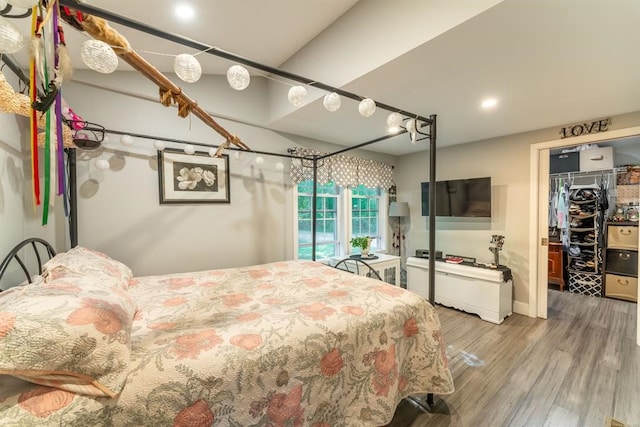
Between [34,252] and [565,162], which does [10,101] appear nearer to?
[34,252]

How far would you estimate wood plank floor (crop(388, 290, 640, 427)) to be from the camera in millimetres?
1671

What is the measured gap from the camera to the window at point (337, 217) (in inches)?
144

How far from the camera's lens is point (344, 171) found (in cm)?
385

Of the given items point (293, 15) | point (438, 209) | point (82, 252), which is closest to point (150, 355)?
point (82, 252)

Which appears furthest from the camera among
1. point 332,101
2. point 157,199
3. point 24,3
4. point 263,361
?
point 157,199

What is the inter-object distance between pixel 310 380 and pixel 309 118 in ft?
8.25

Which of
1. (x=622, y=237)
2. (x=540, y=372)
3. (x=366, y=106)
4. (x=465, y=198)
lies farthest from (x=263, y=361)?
(x=622, y=237)

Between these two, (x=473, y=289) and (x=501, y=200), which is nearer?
(x=473, y=289)

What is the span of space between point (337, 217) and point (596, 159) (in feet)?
14.0

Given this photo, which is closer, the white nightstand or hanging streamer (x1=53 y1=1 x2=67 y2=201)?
hanging streamer (x1=53 y1=1 x2=67 y2=201)

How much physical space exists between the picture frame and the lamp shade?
270 cm

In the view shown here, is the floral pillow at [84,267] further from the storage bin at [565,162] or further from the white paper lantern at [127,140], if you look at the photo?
the storage bin at [565,162]

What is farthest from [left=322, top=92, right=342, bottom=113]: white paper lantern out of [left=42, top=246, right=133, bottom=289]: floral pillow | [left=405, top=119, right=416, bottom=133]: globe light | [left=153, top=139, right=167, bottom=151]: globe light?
[left=153, top=139, right=167, bottom=151]: globe light

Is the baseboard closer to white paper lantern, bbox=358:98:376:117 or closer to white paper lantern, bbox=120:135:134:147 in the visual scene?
white paper lantern, bbox=358:98:376:117
